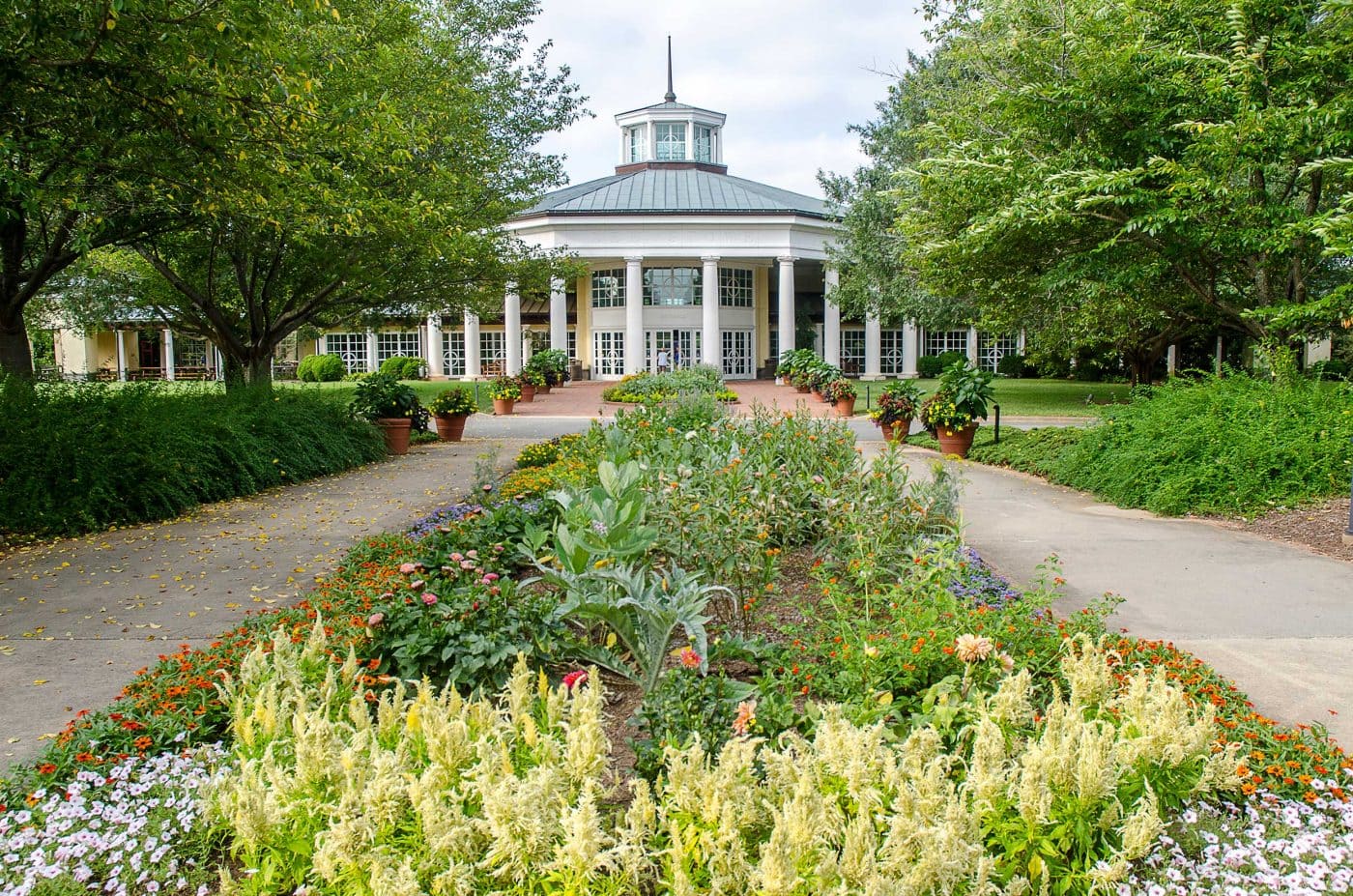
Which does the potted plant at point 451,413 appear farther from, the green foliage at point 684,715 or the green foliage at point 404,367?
the green foliage at point 404,367

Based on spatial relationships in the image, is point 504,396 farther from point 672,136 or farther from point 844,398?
point 672,136

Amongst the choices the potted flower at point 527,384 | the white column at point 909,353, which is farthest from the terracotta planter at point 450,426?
the white column at point 909,353

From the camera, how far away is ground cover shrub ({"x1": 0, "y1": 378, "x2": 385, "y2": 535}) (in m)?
7.78

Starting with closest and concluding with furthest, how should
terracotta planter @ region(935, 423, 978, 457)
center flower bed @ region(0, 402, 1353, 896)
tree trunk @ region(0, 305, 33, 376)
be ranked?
center flower bed @ region(0, 402, 1353, 896), tree trunk @ region(0, 305, 33, 376), terracotta planter @ region(935, 423, 978, 457)

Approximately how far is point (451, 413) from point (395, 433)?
227 centimetres

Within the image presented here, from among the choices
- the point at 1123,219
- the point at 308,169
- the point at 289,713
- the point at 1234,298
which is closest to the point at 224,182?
the point at 308,169

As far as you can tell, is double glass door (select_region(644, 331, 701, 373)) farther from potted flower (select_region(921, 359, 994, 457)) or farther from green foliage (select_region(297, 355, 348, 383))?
potted flower (select_region(921, 359, 994, 457))

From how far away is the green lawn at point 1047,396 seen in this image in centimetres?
2180

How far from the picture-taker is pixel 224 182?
329 inches

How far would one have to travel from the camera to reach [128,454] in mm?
8344

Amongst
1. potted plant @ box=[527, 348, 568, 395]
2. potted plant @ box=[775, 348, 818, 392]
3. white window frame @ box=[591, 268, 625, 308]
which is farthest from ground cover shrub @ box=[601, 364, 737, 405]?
white window frame @ box=[591, 268, 625, 308]

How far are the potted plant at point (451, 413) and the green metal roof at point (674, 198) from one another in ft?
67.4

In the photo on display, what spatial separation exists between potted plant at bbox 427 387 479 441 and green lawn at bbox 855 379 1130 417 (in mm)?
9286

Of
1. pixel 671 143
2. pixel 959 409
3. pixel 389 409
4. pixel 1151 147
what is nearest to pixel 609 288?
pixel 671 143
